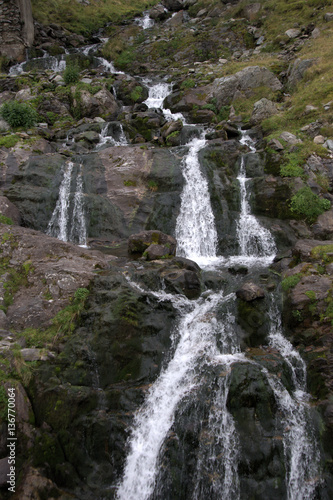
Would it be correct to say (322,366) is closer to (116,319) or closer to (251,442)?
(251,442)

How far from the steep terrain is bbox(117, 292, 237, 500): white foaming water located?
0.61 ft

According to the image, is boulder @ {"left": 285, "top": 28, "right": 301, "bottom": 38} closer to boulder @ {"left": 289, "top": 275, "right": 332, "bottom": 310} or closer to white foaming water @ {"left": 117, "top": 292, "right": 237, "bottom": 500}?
boulder @ {"left": 289, "top": 275, "right": 332, "bottom": 310}

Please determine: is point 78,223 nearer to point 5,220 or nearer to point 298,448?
point 5,220

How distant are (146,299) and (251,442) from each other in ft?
13.6

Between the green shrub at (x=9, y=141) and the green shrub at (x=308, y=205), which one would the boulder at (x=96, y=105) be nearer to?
the green shrub at (x=9, y=141)

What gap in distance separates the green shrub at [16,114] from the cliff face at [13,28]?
13.7 metres

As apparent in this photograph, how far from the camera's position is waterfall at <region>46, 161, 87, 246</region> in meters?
13.8

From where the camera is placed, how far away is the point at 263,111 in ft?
61.8

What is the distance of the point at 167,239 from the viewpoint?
1245cm

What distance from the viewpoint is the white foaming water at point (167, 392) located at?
612 cm

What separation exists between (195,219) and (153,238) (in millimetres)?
2807

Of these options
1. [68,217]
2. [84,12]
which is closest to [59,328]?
[68,217]

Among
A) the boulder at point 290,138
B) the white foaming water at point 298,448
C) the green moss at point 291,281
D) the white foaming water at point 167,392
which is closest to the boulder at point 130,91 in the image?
the boulder at point 290,138

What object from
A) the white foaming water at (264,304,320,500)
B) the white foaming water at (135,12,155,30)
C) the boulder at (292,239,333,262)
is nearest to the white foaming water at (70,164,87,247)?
the boulder at (292,239,333,262)
